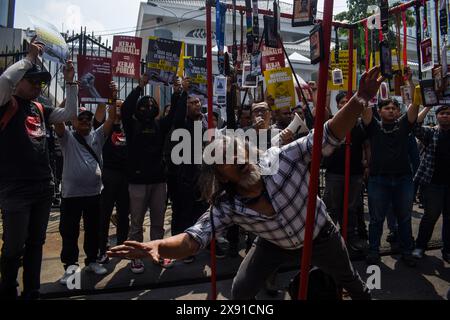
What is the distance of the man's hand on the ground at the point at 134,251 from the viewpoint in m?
1.77

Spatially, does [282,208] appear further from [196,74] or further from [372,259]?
[196,74]

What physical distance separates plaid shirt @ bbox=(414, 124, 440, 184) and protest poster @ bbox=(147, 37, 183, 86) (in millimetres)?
2966

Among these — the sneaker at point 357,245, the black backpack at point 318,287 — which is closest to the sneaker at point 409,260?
the sneaker at point 357,245

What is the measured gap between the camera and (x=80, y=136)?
13.3ft

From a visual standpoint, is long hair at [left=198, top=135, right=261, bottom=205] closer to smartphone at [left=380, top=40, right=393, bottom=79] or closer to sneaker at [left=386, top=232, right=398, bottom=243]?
smartphone at [left=380, top=40, right=393, bottom=79]

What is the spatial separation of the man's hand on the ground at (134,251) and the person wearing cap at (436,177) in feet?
12.5

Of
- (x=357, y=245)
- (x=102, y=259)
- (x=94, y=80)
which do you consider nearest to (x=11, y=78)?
(x=94, y=80)

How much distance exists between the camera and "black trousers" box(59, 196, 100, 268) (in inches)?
154

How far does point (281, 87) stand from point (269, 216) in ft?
7.50

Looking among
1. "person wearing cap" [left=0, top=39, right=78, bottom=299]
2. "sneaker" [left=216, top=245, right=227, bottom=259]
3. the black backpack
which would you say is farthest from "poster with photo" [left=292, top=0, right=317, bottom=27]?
"sneaker" [left=216, top=245, right=227, bottom=259]

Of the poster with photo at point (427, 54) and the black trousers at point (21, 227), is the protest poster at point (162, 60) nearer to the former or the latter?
the black trousers at point (21, 227)

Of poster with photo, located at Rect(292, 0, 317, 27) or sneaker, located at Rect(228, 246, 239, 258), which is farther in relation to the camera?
sneaker, located at Rect(228, 246, 239, 258)

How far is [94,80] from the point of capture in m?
4.01
